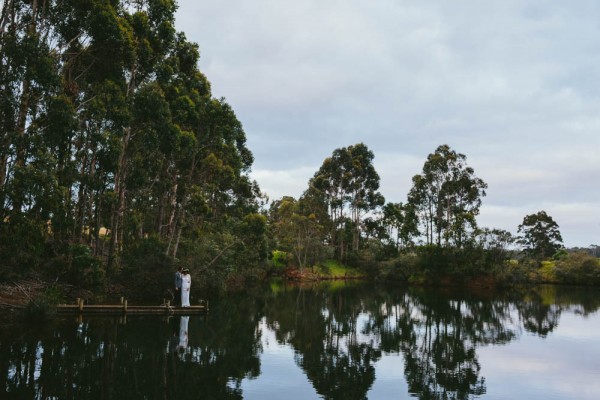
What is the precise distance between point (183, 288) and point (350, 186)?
4761 centimetres

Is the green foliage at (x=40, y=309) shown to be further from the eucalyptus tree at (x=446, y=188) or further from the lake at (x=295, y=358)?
the eucalyptus tree at (x=446, y=188)

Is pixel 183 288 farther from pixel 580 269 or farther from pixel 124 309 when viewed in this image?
pixel 580 269

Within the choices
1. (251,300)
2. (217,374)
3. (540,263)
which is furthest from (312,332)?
(540,263)

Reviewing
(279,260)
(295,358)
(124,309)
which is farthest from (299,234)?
(295,358)

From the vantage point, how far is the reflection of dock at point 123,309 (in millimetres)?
18047

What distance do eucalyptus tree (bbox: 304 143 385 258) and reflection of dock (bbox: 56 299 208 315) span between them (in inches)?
1781

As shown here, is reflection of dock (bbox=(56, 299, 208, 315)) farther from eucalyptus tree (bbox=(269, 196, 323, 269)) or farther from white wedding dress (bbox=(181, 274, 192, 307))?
eucalyptus tree (bbox=(269, 196, 323, 269))

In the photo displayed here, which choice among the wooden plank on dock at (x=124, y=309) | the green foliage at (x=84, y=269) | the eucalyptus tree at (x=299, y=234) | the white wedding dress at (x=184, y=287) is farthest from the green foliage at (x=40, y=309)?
the eucalyptus tree at (x=299, y=234)

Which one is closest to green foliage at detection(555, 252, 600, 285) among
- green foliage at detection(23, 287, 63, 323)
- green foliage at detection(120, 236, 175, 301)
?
green foliage at detection(120, 236, 175, 301)

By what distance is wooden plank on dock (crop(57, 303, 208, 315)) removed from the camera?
18.0m

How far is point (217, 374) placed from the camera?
11.1m

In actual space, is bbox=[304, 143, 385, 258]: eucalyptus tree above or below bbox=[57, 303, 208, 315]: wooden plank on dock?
above

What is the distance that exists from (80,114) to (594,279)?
58859 millimetres

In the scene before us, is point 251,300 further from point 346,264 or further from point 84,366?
point 346,264
